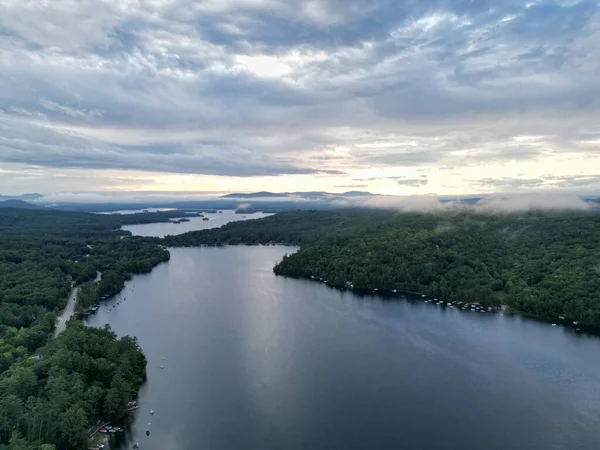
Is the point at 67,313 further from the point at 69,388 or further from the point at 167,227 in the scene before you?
the point at 167,227

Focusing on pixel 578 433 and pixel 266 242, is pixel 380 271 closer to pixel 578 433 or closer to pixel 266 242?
pixel 578 433

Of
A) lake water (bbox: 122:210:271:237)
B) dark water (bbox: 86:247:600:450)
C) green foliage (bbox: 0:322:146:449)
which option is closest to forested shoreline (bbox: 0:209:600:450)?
green foliage (bbox: 0:322:146:449)

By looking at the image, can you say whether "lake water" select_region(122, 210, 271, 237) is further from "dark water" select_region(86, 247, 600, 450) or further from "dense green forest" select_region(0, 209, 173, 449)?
"dark water" select_region(86, 247, 600, 450)

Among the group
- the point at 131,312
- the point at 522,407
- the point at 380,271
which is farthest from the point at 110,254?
the point at 522,407

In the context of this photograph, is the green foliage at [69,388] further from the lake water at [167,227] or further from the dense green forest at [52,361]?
the lake water at [167,227]

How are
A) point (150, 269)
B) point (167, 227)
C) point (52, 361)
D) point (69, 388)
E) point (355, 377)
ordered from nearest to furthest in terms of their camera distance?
point (69, 388)
point (52, 361)
point (355, 377)
point (150, 269)
point (167, 227)

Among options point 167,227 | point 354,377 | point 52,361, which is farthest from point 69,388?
point 167,227
